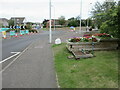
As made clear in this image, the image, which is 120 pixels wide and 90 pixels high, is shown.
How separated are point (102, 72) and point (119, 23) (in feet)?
8.51

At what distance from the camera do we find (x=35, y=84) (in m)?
5.11

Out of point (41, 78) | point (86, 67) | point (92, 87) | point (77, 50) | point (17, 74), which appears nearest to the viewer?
point (92, 87)

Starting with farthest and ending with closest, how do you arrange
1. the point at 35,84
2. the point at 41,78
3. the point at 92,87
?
the point at 41,78, the point at 35,84, the point at 92,87

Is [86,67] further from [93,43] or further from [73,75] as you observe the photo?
[93,43]

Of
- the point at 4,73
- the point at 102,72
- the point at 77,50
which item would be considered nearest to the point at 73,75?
the point at 102,72

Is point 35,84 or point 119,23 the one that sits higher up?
point 119,23

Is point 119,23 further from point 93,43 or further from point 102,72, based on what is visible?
point 93,43

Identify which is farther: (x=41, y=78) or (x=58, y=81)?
(x=41, y=78)

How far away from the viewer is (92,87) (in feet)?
15.3

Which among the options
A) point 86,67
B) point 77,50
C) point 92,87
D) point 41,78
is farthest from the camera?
point 77,50

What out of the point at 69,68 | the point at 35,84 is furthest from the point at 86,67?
the point at 35,84

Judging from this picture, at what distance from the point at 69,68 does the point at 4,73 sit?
276 cm

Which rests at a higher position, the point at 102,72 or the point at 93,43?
the point at 93,43

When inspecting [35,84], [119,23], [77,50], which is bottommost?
[35,84]
